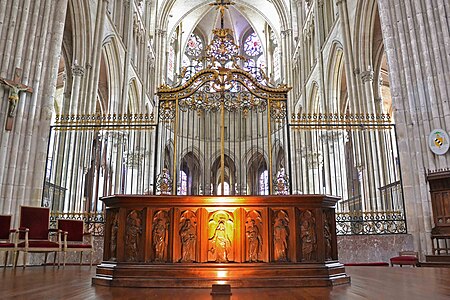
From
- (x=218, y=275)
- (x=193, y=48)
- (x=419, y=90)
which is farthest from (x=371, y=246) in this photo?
(x=193, y=48)

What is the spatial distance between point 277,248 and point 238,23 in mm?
26018

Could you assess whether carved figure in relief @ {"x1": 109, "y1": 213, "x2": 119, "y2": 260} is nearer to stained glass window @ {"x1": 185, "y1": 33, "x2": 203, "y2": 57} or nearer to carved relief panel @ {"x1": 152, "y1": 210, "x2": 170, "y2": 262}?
carved relief panel @ {"x1": 152, "y1": 210, "x2": 170, "y2": 262}

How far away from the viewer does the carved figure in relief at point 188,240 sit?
3688 mm

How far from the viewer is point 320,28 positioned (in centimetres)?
1603

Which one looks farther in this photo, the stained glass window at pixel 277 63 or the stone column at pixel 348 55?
the stained glass window at pixel 277 63

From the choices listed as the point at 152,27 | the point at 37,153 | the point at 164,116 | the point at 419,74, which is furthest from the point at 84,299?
the point at 152,27

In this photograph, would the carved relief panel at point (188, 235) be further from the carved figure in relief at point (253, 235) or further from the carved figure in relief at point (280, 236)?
the carved figure in relief at point (280, 236)

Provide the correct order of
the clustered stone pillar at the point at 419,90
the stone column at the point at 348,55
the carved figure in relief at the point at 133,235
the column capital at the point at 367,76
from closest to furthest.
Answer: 1. the carved figure in relief at the point at 133,235
2. the clustered stone pillar at the point at 419,90
3. the column capital at the point at 367,76
4. the stone column at the point at 348,55

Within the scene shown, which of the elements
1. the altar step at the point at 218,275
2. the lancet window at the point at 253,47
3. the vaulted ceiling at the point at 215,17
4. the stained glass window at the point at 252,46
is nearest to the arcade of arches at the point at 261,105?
the altar step at the point at 218,275

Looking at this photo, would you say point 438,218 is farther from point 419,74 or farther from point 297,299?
point 297,299

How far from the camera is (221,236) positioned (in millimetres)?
3760

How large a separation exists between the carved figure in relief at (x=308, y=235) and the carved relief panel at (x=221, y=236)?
0.66 m

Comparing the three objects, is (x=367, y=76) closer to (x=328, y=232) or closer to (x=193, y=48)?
(x=328, y=232)

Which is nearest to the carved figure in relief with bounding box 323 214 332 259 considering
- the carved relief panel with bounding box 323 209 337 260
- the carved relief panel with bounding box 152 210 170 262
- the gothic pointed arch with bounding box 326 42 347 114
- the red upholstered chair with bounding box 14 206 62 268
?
the carved relief panel with bounding box 323 209 337 260
